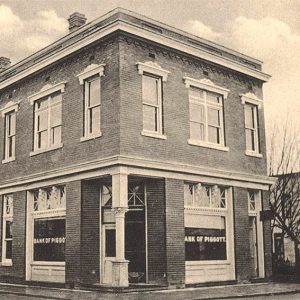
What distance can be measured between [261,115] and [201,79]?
4.00 metres

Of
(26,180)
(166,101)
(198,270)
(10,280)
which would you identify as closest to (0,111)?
(26,180)

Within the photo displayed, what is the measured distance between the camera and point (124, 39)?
18.2 m

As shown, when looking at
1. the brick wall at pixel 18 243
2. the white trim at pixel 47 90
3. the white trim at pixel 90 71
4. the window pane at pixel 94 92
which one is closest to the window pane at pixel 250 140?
the window pane at pixel 94 92

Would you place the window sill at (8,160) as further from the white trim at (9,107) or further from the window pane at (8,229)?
the window pane at (8,229)

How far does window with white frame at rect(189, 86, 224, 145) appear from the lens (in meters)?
20.5

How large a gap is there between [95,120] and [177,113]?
9.61 ft

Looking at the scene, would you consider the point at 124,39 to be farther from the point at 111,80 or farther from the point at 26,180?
the point at 26,180

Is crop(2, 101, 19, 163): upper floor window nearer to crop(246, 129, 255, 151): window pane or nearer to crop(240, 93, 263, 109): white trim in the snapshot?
Answer: crop(240, 93, 263, 109): white trim

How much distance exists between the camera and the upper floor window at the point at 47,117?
68.0ft

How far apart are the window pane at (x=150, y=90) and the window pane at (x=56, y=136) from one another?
153 inches

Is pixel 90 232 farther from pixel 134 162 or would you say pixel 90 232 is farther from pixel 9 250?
pixel 9 250

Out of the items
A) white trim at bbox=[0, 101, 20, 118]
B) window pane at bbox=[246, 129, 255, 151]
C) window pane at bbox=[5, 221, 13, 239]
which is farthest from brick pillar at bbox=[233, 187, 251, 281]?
white trim at bbox=[0, 101, 20, 118]

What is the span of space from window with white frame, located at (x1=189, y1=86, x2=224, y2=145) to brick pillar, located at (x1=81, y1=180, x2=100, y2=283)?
13.6 ft

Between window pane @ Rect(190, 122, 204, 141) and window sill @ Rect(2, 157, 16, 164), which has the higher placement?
window pane @ Rect(190, 122, 204, 141)
